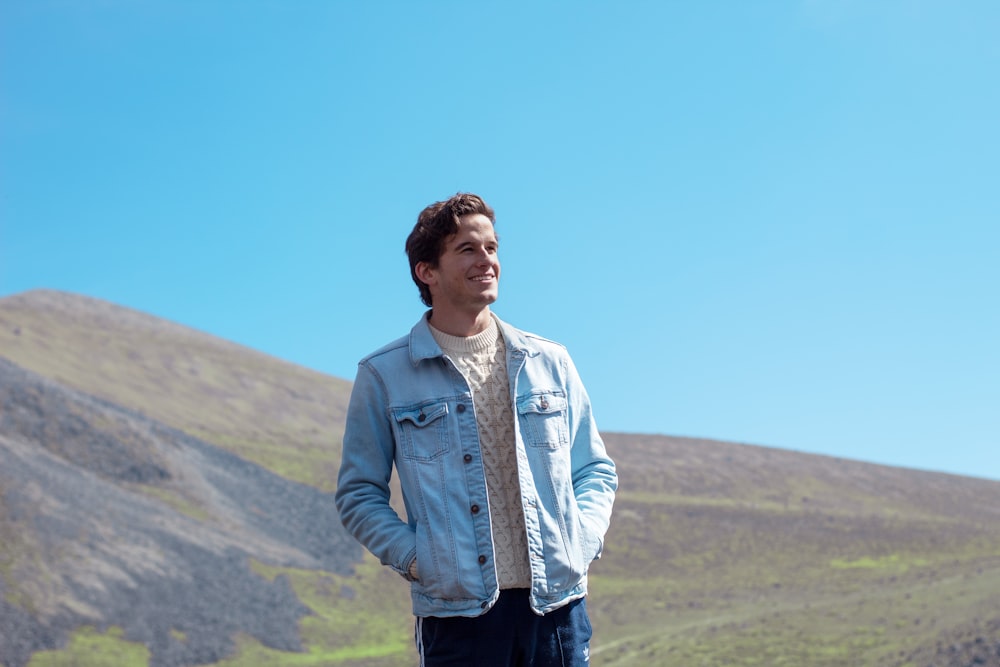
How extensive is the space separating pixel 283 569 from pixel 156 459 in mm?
8746

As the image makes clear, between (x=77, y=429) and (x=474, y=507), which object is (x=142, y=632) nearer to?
(x=77, y=429)

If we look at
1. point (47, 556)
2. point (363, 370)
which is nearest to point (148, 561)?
point (47, 556)

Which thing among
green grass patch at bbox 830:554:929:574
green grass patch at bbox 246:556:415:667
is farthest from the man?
green grass patch at bbox 830:554:929:574

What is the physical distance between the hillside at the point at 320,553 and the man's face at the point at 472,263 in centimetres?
1380

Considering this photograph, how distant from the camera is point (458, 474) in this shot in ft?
11.6

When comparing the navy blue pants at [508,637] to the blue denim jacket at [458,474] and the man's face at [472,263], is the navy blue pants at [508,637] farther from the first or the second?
the man's face at [472,263]

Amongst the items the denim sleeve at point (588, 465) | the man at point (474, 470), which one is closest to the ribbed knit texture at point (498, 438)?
the man at point (474, 470)

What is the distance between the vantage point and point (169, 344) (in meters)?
74.9

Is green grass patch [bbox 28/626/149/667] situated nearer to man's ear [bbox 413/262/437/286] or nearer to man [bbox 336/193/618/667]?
man [bbox 336/193/618/667]

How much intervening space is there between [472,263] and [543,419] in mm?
587

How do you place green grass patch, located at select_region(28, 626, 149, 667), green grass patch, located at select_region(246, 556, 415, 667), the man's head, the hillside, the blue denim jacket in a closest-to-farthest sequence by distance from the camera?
the blue denim jacket, the man's head, green grass patch, located at select_region(28, 626, 149, 667), the hillside, green grass patch, located at select_region(246, 556, 415, 667)

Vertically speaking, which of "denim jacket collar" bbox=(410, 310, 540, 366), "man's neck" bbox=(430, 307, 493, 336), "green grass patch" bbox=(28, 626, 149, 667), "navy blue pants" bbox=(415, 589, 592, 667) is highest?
"man's neck" bbox=(430, 307, 493, 336)

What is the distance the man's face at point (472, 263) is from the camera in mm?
3646

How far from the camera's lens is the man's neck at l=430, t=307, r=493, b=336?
149 inches
